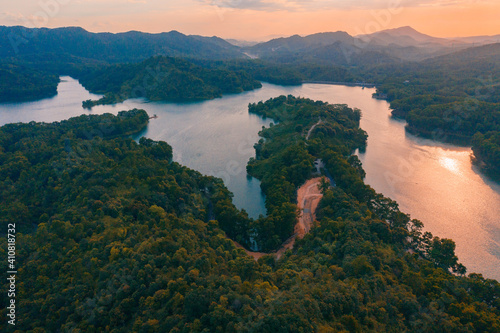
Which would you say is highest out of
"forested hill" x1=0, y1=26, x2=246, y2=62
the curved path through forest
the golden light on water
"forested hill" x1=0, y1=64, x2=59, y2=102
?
"forested hill" x1=0, y1=26, x2=246, y2=62

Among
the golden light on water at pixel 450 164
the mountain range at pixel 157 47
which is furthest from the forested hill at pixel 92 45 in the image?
the golden light on water at pixel 450 164

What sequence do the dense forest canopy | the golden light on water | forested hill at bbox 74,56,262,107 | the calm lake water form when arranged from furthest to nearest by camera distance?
1. forested hill at bbox 74,56,262,107
2. the dense forest canopy
3. the golden light on water
4. the calm lake water

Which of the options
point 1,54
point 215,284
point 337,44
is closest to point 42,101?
point 1,54

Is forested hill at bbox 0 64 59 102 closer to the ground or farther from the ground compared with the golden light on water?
farther from the ground

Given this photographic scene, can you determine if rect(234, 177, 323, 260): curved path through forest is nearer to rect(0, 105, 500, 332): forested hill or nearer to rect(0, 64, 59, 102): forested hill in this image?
rect(0, 105, 500, 332): forested hill

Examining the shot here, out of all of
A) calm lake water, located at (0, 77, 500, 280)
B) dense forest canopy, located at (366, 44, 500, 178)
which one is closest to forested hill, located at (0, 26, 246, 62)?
calm lake water, located at (0, 77, 500, 280)

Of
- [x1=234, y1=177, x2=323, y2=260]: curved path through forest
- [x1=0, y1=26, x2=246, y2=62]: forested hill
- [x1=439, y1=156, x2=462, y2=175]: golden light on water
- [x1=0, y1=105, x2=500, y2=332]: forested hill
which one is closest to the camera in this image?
[x1=0, y1=105, x2=500, y2=332]: forested hill

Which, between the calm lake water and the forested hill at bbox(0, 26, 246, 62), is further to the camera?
the forested hill at bbox(0, 26, 246, 62)

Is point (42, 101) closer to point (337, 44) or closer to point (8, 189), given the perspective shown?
point (8, 189)
